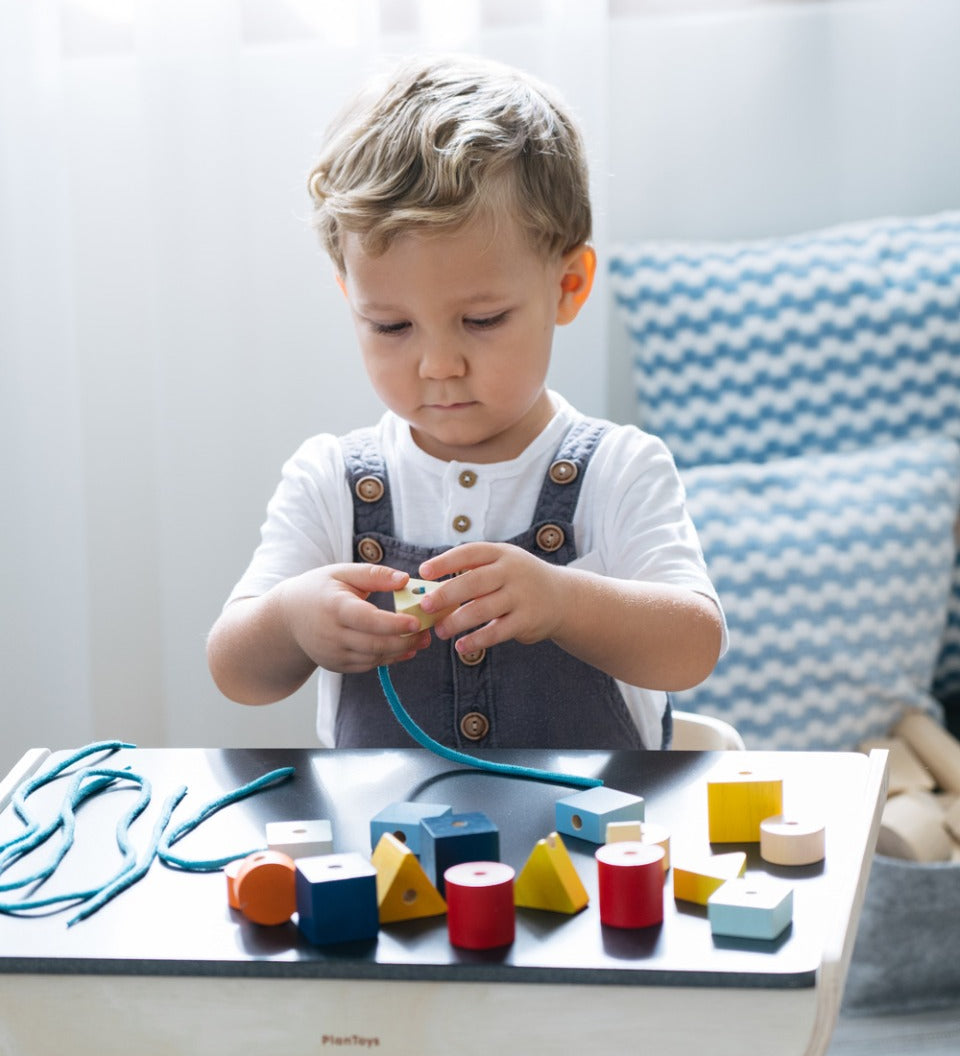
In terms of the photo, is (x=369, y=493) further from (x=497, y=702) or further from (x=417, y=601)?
(x=417, y=601)

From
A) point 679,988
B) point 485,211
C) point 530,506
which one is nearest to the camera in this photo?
point 679,988

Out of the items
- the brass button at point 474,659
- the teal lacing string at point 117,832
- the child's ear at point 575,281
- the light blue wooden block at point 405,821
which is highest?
the child's ear at point 575,281

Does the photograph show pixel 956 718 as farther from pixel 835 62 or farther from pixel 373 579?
pixel 373 579

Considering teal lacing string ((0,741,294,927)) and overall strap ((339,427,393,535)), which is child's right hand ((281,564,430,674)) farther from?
overall strap ((339,427,393,535))

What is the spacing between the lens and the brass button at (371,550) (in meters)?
1.02

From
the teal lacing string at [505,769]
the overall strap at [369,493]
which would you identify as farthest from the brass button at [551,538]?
the teal lacing string at [505,769]

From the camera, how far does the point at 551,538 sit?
100cm

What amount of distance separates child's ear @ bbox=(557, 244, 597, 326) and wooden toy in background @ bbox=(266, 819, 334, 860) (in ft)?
1.67

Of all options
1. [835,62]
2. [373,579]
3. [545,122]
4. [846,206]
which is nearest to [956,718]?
[846,206]

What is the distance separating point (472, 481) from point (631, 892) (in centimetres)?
53

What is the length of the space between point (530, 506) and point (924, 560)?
60cm

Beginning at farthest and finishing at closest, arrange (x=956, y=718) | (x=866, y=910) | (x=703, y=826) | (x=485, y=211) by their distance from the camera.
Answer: (x=956, y=718), (x=866, y=910), (x=485, y=211), (x=703, y=826)

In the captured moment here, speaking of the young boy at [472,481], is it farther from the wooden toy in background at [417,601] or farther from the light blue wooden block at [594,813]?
the light blue wooden block at [594,813]

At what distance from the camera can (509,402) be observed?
37.4 inches
